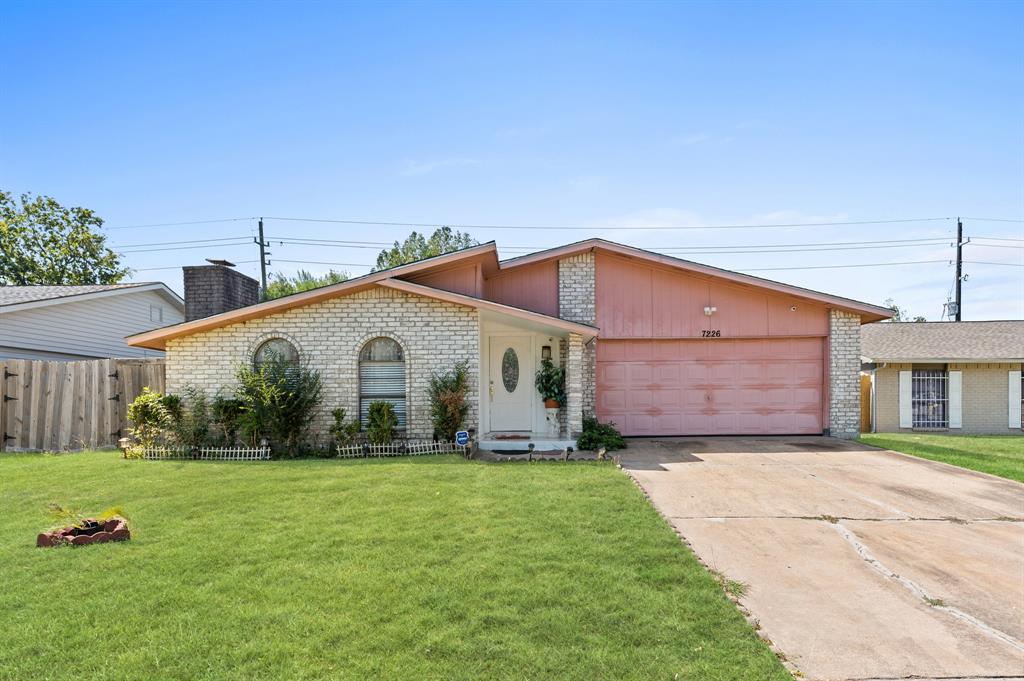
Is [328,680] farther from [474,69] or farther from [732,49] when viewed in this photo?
[732,49]

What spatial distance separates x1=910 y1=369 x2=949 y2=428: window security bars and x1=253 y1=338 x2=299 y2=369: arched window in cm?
1821

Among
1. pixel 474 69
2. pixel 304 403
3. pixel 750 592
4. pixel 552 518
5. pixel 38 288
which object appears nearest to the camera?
pixel 750 592

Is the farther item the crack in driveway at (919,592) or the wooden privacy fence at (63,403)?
the wooden privacy fence at (63,403)

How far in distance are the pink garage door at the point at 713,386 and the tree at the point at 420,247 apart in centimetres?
2756

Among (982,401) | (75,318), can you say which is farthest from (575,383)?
(75,318)

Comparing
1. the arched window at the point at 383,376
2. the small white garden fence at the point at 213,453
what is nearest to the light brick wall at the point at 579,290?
the arched window at the point at 383,376

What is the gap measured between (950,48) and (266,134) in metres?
14.6

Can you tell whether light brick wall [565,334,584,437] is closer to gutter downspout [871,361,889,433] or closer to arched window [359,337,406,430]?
arched window [359,337,406,430]

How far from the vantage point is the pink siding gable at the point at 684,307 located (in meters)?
12.7

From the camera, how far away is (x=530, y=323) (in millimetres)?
10727

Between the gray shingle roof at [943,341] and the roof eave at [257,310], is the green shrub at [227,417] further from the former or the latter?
the gray shingle roof at [943,341]

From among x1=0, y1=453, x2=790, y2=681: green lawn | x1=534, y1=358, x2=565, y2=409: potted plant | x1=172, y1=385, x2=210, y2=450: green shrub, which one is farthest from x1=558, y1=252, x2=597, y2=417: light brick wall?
x1=172, y1=385, x2=210, y2=450: green shrub

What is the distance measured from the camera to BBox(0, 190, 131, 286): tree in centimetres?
2956

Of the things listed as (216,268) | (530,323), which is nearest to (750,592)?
(530,323)
